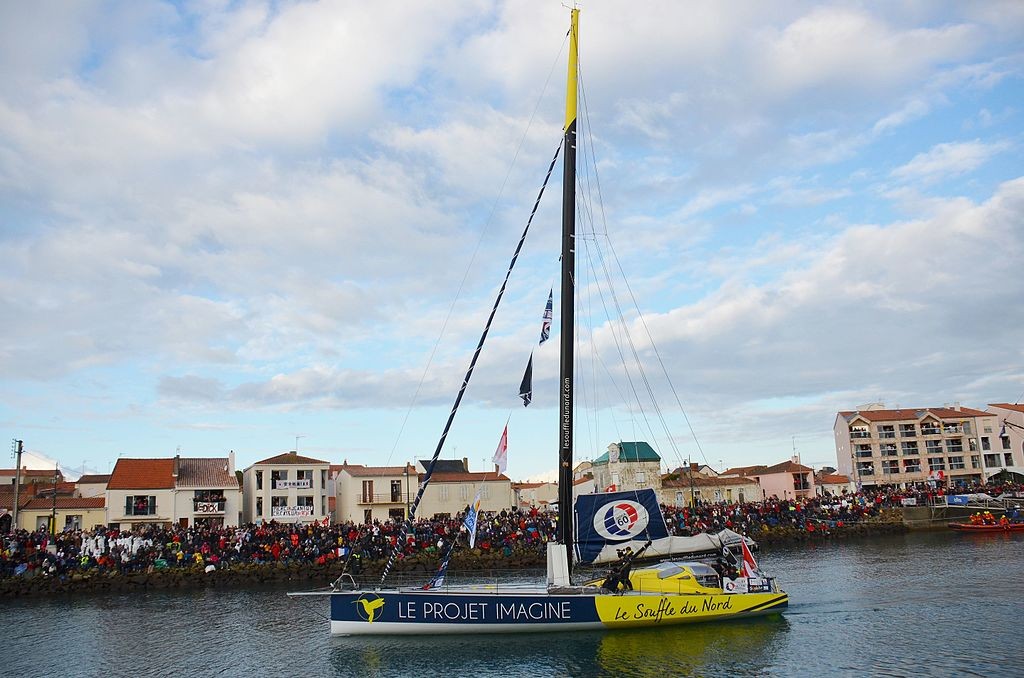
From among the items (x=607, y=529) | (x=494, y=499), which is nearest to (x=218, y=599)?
(x=607, y=529)

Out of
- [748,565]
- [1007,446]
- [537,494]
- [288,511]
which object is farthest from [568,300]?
[1007,446]

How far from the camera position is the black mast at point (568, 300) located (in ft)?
89.0

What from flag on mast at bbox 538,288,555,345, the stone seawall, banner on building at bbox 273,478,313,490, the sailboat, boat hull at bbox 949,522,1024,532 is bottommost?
boat hull at bbox 949,522,1024,532

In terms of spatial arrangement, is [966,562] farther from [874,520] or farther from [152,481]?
[152,481]

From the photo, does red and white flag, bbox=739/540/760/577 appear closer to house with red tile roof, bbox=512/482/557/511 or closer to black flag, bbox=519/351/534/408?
black flag, bbox=519/351/534/408

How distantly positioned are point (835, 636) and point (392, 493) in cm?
5834

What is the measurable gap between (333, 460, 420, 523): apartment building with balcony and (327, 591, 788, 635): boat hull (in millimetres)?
51364

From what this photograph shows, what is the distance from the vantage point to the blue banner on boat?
2734cm

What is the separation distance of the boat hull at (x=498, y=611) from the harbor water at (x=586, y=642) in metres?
0.57

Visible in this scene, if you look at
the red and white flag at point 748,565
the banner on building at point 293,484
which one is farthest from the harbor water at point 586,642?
the banner on building at point 293,484

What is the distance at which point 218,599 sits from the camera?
41.9 meters

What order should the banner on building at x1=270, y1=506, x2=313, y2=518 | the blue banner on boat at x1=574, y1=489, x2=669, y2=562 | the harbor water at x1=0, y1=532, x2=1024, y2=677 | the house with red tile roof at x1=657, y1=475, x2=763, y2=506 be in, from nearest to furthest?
the harbor water at x1=0, y1=532, x2=1024, y2=677 → the blue banner on boat at x1=574, y1=489, x2=669, y2=562 → the banner on building at x1=270, y1=506, x2=313, y2=518 → the house with red tile roof at x1=657, y1=475, x2=763, y2=506

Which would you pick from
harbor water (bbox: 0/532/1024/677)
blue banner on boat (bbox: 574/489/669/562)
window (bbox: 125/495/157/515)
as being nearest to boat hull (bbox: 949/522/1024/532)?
harbor water (bbox: 0/532/1024/677)

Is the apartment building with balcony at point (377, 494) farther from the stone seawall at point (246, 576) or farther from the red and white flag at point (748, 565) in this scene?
the red and white flag at point (748, 565)
